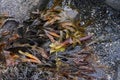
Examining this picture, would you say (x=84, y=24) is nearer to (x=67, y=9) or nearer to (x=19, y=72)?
(x=67, y=9)

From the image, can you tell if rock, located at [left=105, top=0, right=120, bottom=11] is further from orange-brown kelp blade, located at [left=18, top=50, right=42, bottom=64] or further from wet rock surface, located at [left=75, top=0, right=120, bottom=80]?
orange-brown kelp blade, located at [left=18, top=50, right=42, bottom=64]

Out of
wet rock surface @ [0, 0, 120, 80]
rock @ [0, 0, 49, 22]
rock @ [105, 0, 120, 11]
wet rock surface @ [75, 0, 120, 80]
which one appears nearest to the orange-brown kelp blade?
wet rock surface @ [0, 0, 120, 80]

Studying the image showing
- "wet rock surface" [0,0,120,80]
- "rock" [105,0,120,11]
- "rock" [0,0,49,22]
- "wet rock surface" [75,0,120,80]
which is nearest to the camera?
"wet rock surface" [0,0,120,80]

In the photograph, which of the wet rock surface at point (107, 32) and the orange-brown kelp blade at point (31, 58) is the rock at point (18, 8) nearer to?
the orange-brown kelp blade at point (31, 58)

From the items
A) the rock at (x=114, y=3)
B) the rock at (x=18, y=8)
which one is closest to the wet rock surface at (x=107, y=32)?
the rock at (x=114, y=3)

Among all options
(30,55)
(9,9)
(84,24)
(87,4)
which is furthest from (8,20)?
(87,4)

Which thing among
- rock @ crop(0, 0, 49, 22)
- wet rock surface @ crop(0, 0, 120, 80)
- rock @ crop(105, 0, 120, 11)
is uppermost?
rock @ crop(0, 0, 49, 22)

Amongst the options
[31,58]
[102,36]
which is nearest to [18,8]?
[31,58]

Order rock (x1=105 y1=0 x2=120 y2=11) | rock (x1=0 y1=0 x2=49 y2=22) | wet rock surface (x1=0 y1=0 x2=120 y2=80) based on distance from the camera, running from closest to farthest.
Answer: wet rock surface (x1=0 y1=0 x2=120 y2=80), rock (x1=0 y1=0 x2=49 y2=22), rock (x1=105 y1=0 x2=120 y2=11)
